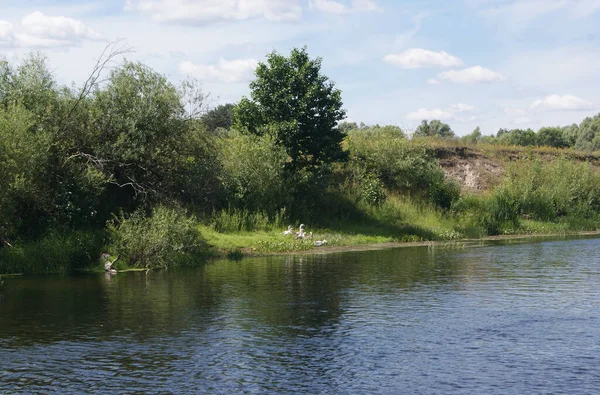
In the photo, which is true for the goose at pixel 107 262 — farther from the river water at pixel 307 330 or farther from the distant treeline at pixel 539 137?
the distant treeline at pixel 539 137

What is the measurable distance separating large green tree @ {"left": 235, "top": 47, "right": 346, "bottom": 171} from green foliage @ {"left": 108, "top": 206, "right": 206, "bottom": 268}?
1304cm

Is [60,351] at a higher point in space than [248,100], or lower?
lower

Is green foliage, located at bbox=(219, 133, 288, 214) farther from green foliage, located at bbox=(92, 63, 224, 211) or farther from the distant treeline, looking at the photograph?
the distant treeline

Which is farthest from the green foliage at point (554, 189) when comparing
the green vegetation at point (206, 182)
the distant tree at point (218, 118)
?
the distant tree at point (218, 118)

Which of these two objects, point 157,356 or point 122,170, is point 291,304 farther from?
point 122,170

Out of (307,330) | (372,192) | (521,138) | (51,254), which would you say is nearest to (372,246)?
(372,192)

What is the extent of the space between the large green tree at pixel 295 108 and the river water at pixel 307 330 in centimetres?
1447

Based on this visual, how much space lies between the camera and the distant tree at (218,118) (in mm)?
47328

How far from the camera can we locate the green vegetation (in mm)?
35625

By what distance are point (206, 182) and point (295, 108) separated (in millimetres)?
8902

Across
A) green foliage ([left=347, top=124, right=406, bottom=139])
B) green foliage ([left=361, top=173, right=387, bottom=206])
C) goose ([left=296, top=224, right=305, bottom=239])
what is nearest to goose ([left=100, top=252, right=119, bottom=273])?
A: goose ([left=296, top=224, right=305, bottom=239])

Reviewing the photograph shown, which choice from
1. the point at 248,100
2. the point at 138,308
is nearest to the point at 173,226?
the point at 138,308

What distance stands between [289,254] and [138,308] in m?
16.3

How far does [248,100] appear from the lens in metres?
49.4
